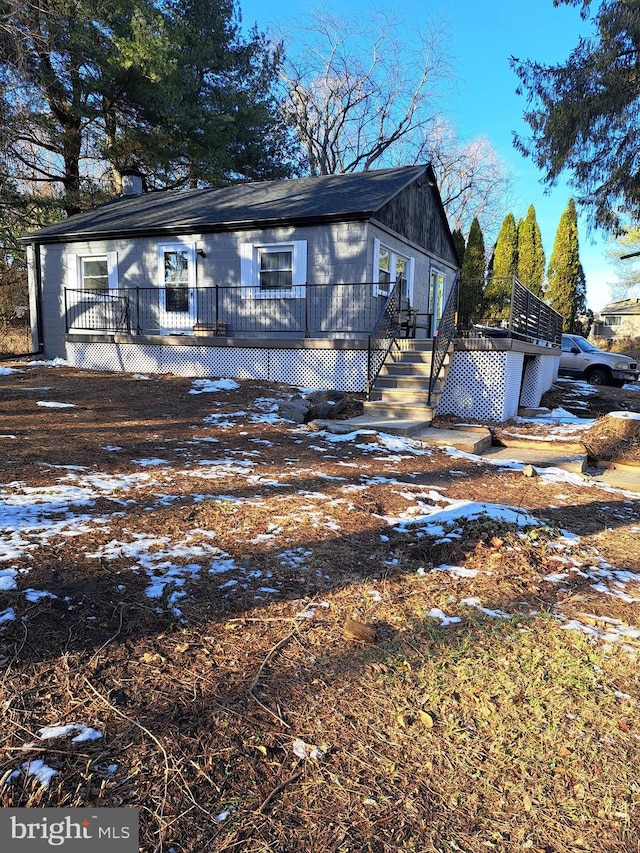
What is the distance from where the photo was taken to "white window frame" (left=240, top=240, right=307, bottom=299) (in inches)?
432

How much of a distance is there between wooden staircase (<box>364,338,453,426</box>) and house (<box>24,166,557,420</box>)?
0.10ft

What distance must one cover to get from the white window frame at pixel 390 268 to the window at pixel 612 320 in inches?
1416

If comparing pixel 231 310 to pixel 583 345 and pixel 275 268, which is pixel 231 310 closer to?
pixel 275 268

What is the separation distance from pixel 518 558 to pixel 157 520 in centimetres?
235

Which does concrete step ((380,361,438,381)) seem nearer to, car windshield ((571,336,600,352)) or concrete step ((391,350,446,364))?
concrete step ((391,350,446,364))

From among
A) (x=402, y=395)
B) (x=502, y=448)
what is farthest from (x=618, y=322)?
(x=502, y=448)

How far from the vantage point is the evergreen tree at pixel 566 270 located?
2466cm

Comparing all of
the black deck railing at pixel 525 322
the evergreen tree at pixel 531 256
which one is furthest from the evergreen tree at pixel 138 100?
the evergreen tree at pixel 531 256

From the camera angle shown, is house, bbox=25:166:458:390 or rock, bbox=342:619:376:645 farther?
house, bbox=25:166:458:390

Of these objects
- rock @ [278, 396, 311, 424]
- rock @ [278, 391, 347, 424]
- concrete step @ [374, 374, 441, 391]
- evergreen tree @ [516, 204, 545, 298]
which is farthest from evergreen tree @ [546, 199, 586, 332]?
rock @ [278, 396, 311, 424]

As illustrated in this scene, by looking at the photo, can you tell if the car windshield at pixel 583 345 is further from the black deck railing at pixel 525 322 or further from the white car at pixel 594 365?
the black deck railing at pixel 525 322

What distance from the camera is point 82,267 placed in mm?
13414

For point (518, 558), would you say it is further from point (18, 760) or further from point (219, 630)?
point (18, 760)

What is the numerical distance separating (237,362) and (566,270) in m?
20.0
